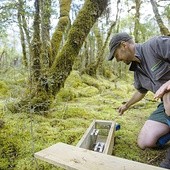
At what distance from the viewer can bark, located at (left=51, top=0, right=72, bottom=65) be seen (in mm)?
4596

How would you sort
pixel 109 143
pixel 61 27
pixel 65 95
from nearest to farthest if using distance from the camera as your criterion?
pixel 109 143
pixel 61 27
pixel 65 95

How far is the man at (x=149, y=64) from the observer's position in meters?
2.47

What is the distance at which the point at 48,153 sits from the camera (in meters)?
1.91

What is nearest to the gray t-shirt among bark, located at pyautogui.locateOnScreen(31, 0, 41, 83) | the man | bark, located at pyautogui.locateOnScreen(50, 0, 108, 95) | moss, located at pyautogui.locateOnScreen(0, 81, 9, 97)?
the man

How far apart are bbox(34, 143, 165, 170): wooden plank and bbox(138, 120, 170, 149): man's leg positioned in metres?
1.22

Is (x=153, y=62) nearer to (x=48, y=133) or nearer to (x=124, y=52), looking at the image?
(x=124, y=52)

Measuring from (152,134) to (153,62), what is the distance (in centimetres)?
98

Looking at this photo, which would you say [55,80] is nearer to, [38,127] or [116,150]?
[38,127]

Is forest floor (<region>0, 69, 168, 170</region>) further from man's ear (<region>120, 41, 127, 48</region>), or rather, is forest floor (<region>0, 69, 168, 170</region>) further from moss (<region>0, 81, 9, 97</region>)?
moss (<region>0, 81, 9, 97</region>)

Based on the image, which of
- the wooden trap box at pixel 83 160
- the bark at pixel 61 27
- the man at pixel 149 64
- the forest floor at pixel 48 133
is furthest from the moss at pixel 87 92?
the wooden trap box at pixel 83 160

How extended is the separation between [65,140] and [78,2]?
600cm

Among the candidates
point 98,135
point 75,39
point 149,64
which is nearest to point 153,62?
point 149,64

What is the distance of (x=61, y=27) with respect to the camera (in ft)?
16.6

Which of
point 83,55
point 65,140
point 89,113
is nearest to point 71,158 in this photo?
point 65,140
